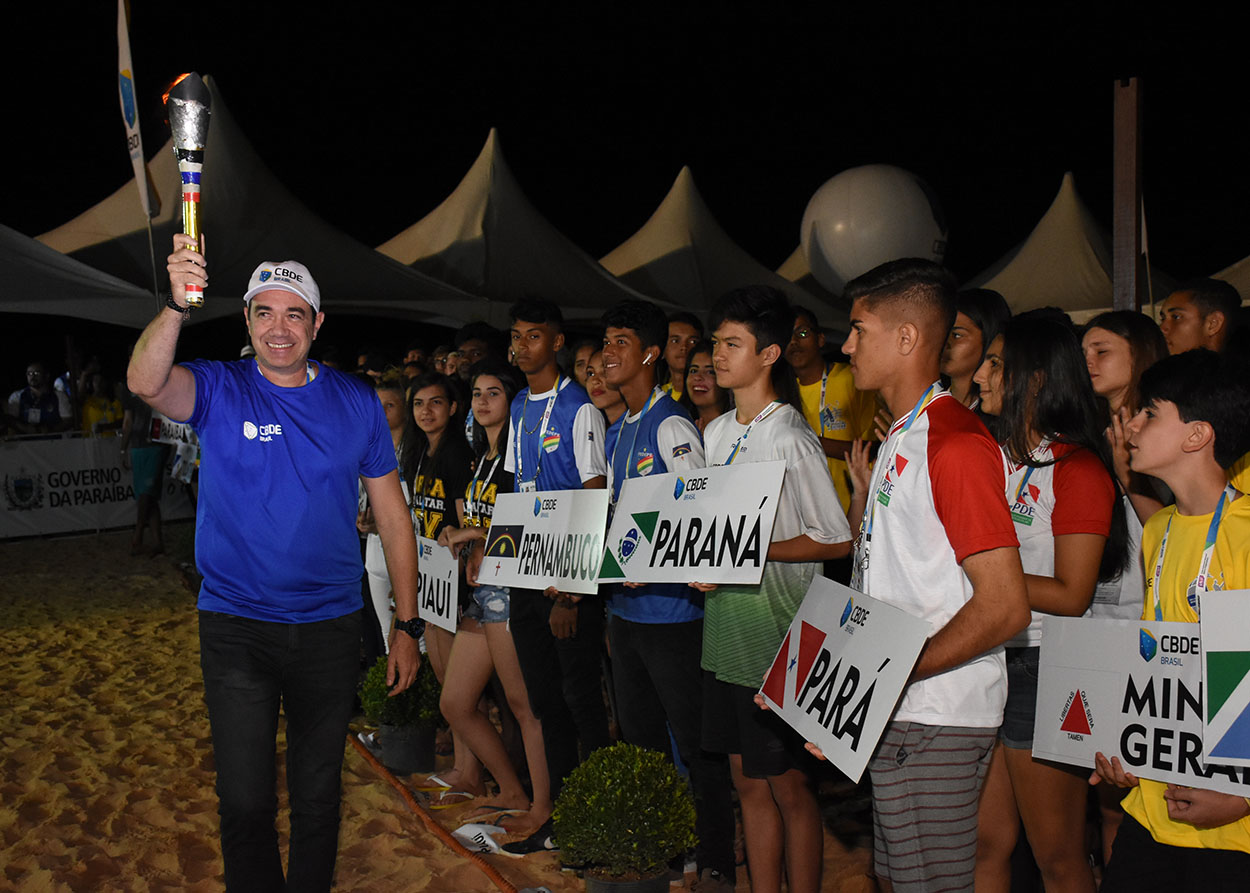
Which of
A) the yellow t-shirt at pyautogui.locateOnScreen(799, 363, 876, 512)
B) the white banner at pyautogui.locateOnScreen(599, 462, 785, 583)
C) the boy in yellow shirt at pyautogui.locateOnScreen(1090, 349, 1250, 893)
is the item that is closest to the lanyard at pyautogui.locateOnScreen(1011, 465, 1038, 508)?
the boy in yellow shirt at pyautogui.locateOnScreen(1090, 349, 1250, 893)

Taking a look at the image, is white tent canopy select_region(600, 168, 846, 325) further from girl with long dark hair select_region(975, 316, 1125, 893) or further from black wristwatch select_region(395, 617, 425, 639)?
girl with long dark hair select_region(975, 316, 1125, 893)

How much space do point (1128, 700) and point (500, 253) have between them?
14.6m

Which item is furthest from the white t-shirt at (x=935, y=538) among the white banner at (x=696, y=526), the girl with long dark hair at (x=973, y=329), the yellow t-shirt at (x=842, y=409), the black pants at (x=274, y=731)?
the yellow t-shirt at (x=842, y=409)

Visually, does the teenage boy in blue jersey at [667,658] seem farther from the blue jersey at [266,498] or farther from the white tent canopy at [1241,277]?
the white tent canopy at [1241,277]

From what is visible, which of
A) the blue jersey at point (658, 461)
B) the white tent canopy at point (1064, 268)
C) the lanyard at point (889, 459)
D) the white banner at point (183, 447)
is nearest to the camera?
the lanyard at point (889, 459)

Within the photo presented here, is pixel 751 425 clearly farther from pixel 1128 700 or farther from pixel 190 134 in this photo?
pixel 190 134

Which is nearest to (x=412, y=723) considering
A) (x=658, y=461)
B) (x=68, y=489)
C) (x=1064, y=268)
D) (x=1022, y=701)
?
(x=658, y=461)

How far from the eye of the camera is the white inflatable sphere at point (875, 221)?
8.55 m

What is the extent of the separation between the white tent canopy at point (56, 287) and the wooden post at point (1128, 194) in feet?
35.2

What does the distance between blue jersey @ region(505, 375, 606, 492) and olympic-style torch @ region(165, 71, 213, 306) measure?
6.78 feet

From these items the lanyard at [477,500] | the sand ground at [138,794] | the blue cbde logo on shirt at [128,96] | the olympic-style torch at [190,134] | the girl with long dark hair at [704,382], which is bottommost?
the sand ground at [138,794]

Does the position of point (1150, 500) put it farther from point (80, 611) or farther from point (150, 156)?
point (150, 156)

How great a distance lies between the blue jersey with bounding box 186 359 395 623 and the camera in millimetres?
3293

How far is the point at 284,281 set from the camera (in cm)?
341
